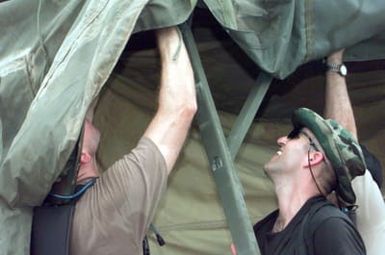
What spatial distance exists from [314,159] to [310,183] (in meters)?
0.10

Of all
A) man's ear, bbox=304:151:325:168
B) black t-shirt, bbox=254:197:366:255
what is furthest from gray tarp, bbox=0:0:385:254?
black t-shirt, bbox=254:197:366:255

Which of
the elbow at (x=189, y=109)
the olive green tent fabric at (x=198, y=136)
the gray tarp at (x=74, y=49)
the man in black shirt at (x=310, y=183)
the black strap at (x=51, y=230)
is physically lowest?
the olive green tent fabric at (x=198, y=136)

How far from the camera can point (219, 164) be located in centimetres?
319

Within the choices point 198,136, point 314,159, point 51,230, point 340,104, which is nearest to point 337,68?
point 340,104

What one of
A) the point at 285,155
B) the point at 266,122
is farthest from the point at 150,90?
the point at 285,155

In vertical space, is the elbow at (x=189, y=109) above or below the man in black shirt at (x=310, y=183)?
above

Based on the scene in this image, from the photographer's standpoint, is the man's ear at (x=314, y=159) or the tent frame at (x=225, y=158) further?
the man's ear at (x=314, y=159)

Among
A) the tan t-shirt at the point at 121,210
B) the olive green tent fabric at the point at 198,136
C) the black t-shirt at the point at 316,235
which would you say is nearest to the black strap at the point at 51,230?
the tan t-shirt at the point at 121,210

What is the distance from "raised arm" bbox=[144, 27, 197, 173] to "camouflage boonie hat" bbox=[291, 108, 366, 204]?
2.05ft

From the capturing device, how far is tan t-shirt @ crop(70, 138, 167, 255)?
2.98m

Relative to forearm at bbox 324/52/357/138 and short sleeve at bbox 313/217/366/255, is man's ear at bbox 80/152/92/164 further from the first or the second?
forearm at bbox 324/52/357/138

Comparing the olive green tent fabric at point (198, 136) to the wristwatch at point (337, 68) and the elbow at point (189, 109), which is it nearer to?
the wristwatch at point (337, 68)

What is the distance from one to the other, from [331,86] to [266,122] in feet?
2.37

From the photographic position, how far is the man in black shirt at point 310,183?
326 centimetres
